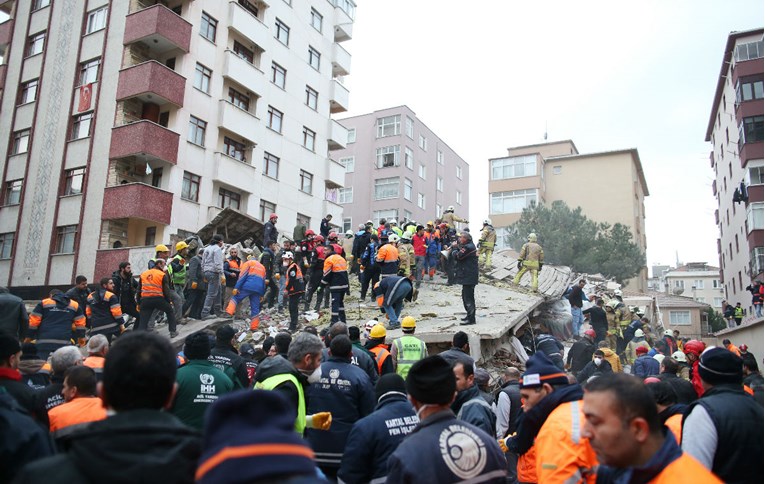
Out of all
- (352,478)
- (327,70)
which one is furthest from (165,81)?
(352,478)

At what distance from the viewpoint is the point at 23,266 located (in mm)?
28062

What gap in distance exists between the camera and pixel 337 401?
193 inches

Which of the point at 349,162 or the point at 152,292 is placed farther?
the point at 349,162

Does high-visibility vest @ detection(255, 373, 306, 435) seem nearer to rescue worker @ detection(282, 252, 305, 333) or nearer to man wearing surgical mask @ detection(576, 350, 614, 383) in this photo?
man wearing surgical mask @ detection(576, 350, 614, 383)

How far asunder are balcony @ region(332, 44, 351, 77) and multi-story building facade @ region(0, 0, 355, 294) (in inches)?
163

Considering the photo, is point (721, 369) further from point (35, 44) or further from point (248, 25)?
point (35, 44)

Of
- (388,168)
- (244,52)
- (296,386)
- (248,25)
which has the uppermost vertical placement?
(248,25)

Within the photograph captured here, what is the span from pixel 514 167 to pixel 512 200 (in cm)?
330

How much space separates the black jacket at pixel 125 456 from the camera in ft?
5.84

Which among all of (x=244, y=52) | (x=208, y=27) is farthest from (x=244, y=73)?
(x=208, y=27)

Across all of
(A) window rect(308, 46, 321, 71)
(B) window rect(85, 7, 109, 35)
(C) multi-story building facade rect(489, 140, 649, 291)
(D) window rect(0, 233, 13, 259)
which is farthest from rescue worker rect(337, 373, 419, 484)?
(C) multi-story building facade rect(489, 140, 649, 291)

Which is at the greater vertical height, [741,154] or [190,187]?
[741,154]

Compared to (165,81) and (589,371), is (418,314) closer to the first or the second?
(589,371)

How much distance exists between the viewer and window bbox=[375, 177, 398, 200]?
1959 inches
